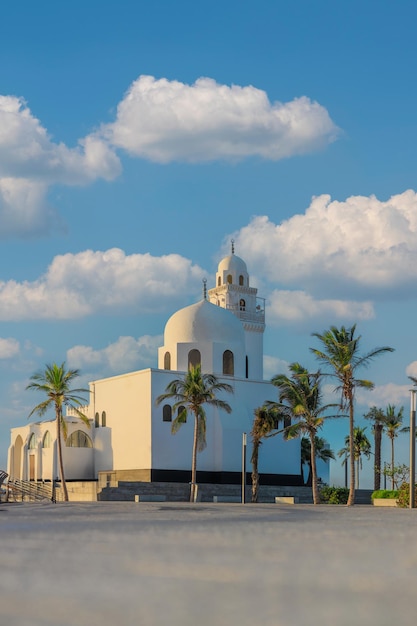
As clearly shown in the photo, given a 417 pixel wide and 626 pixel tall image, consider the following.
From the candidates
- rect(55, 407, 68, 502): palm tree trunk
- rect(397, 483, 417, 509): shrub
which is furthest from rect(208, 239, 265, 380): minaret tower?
rect(397, 483, 417, 509): shrub

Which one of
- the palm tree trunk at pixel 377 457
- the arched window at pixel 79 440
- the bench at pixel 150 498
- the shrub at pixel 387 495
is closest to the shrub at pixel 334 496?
the shrub at pixel 387 495

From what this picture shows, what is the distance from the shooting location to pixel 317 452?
2581 inches

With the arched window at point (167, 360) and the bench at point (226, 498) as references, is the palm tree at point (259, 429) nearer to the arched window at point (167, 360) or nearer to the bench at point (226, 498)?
the bench at point (226, 498)

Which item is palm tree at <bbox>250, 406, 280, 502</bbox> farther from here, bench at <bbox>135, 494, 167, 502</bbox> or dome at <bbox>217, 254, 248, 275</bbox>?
dome at <bbox>217, 254, 248, 275</bbox>

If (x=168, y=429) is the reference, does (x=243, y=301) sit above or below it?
above

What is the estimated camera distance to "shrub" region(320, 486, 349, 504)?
49.5m

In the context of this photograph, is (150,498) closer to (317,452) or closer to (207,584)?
(317,452)

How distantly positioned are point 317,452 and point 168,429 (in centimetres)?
1555

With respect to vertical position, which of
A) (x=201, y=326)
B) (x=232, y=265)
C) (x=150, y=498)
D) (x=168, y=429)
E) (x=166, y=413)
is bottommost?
(x=150, y=498)

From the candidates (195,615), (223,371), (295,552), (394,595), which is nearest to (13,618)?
(195,615)

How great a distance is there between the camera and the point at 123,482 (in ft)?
164

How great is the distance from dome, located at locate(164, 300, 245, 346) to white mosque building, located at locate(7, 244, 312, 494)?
67 mm

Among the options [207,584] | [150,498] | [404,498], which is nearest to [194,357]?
[150,498]

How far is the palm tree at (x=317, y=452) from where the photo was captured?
6303 centimetres
